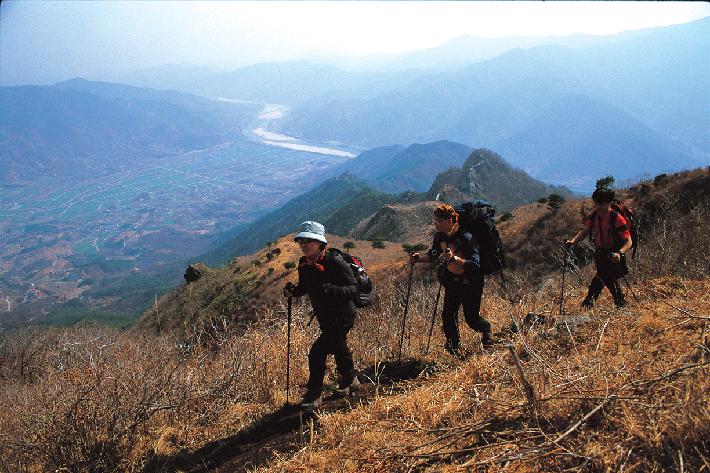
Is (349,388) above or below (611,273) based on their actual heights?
below

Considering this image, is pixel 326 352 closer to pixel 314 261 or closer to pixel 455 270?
pixel 314 261

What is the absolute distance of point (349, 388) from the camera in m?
4.32

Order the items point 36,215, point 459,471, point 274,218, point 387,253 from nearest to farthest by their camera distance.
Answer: point 459,471, point 387,253, point 274,218, point 36,215

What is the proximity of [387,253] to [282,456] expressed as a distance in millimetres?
34814

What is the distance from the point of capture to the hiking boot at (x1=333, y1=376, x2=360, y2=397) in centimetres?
429

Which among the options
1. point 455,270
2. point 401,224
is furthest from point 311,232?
point 401,224

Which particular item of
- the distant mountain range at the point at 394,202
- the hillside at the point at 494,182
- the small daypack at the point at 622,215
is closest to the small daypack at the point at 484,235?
the small daypack at the point at 622,215

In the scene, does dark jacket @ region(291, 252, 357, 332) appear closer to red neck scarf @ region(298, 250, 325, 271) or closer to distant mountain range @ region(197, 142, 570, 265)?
red neck scarf @ region(298, 250, 325, 271)

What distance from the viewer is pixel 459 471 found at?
2.26 m

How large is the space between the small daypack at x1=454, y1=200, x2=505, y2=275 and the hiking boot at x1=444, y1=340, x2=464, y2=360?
913 mm

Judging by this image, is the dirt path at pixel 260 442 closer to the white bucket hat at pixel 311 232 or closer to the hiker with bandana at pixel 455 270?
the hiker with bandana at pixel 455 270

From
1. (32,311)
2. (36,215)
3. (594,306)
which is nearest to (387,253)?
(594,306)

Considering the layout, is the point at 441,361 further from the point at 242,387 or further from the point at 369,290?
the point at 242,387

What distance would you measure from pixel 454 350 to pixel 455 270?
1.01 meters
